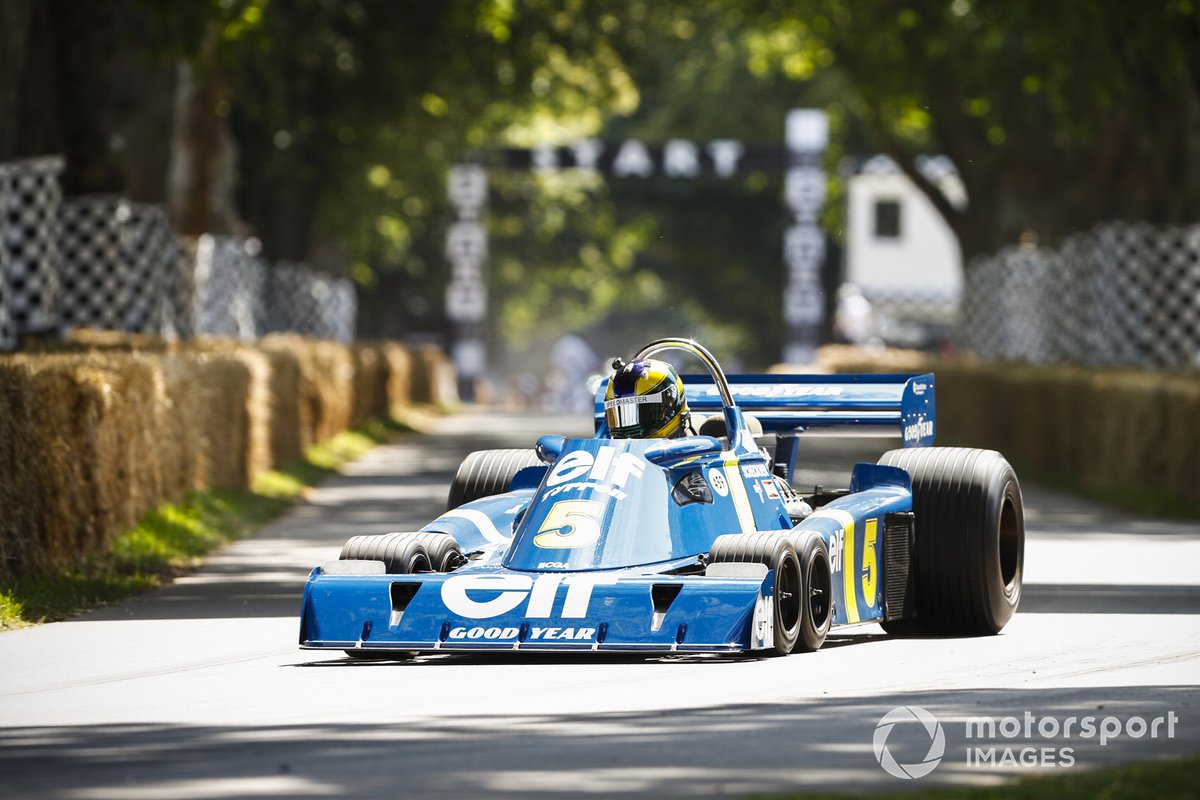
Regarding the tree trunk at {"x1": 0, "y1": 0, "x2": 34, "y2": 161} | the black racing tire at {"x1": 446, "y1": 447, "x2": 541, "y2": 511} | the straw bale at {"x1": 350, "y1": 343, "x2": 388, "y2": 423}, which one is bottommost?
the straw bale at {"x1": 350, "y1": 343, "x2": 388, "y2": 423}

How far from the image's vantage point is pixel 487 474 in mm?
13594

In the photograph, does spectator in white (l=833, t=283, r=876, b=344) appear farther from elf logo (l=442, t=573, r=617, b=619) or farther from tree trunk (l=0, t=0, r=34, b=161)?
elf logo (l=442, t=573, r=617, b=619)

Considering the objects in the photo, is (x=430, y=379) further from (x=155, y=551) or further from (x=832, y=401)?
(x=832, y=401)

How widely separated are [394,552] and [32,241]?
44.2 ft

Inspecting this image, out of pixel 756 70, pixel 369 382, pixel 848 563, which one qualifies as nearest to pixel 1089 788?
pixel 848 563

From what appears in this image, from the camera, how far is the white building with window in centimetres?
8425

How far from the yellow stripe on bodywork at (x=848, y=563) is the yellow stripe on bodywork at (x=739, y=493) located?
31 centimetres

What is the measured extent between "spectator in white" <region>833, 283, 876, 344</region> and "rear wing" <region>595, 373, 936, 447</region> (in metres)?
55.2

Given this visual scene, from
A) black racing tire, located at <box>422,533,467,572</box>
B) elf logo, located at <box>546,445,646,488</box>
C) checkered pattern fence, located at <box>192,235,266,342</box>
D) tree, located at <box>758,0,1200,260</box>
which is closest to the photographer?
elf logo, located at <box>546,445,646,488</box>

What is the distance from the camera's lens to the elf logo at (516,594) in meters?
10.7

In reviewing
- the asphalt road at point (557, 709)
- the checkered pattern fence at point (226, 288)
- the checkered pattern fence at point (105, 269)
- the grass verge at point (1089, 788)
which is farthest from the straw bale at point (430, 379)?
the grass verge at point (1089, 788)

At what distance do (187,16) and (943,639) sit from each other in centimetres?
1548

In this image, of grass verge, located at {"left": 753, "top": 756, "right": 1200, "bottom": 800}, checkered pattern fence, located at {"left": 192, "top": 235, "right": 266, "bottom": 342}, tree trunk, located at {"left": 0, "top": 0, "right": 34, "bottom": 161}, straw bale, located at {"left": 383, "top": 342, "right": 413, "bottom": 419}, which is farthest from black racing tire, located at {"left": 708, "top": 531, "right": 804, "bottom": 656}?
straw bale, located at {"left": 383, "top": 342, "right": 413, "bottom": 419}

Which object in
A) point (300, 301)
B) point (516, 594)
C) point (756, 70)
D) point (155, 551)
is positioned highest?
point (756, 70)
